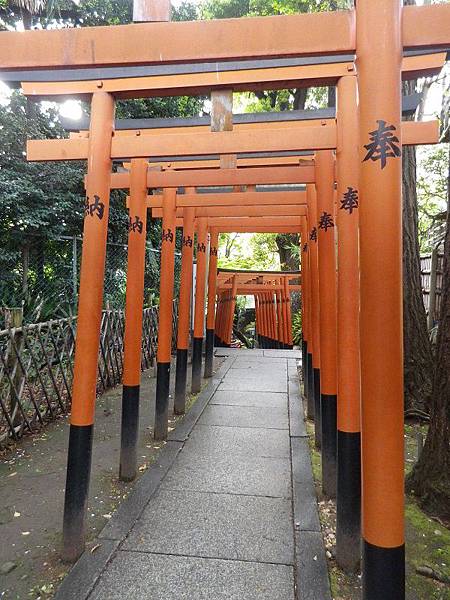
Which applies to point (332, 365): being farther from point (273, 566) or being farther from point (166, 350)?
point (166, 350)

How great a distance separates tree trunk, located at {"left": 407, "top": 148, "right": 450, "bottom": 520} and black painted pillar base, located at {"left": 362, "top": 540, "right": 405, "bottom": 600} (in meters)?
1.61

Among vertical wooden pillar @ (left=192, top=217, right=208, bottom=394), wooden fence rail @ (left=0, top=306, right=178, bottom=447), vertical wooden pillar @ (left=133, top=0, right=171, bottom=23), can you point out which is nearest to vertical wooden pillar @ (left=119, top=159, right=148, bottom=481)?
wooden fence rail @ (left=0, top=306, right=178, bottom=447)

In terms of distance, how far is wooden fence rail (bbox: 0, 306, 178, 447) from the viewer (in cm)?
436

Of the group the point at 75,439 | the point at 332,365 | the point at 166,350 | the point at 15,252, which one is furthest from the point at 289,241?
the point at 75,439

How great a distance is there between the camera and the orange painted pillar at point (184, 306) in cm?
566

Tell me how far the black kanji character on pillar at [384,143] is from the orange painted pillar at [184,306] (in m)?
4.04

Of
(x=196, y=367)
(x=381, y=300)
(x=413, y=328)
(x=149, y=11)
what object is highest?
(x=149, y=11)

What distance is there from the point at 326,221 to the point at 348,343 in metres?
1.47

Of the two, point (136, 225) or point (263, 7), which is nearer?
point (136, 225)

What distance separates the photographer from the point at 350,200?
2893 mm

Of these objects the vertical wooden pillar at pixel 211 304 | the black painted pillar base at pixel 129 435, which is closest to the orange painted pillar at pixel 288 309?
the vertical wooden pillar at pixel 211 304

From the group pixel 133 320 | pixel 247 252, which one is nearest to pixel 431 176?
pixel 133 320

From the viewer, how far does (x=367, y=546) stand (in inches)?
69.2

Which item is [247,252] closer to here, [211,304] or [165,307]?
[211,304]
